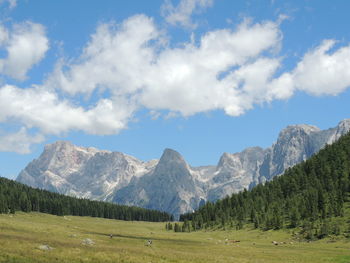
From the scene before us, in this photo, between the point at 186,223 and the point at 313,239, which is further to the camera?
the point at 186,223

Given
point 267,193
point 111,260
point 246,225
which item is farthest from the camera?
point 267,193

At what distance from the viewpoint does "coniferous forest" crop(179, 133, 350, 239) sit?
12356 cm

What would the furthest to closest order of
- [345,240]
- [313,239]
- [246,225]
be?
[246,225] < [313,239] < [345,240]

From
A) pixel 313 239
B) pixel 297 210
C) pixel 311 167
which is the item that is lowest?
pixel 313 239

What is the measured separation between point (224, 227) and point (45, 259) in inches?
5328

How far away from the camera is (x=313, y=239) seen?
103812mm

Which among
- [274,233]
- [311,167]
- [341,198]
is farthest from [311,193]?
[311,167]

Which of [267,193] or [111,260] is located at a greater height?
[267,193]

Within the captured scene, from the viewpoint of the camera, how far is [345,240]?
313 feet

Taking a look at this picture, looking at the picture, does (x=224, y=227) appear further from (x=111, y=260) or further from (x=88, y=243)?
(x=111, y=260)

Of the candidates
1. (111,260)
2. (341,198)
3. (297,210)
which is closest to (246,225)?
(297,210)

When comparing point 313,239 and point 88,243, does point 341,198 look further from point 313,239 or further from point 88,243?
Result: point 88,243

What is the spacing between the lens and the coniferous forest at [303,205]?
4865 inches

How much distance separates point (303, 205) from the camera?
140375 millimetres
